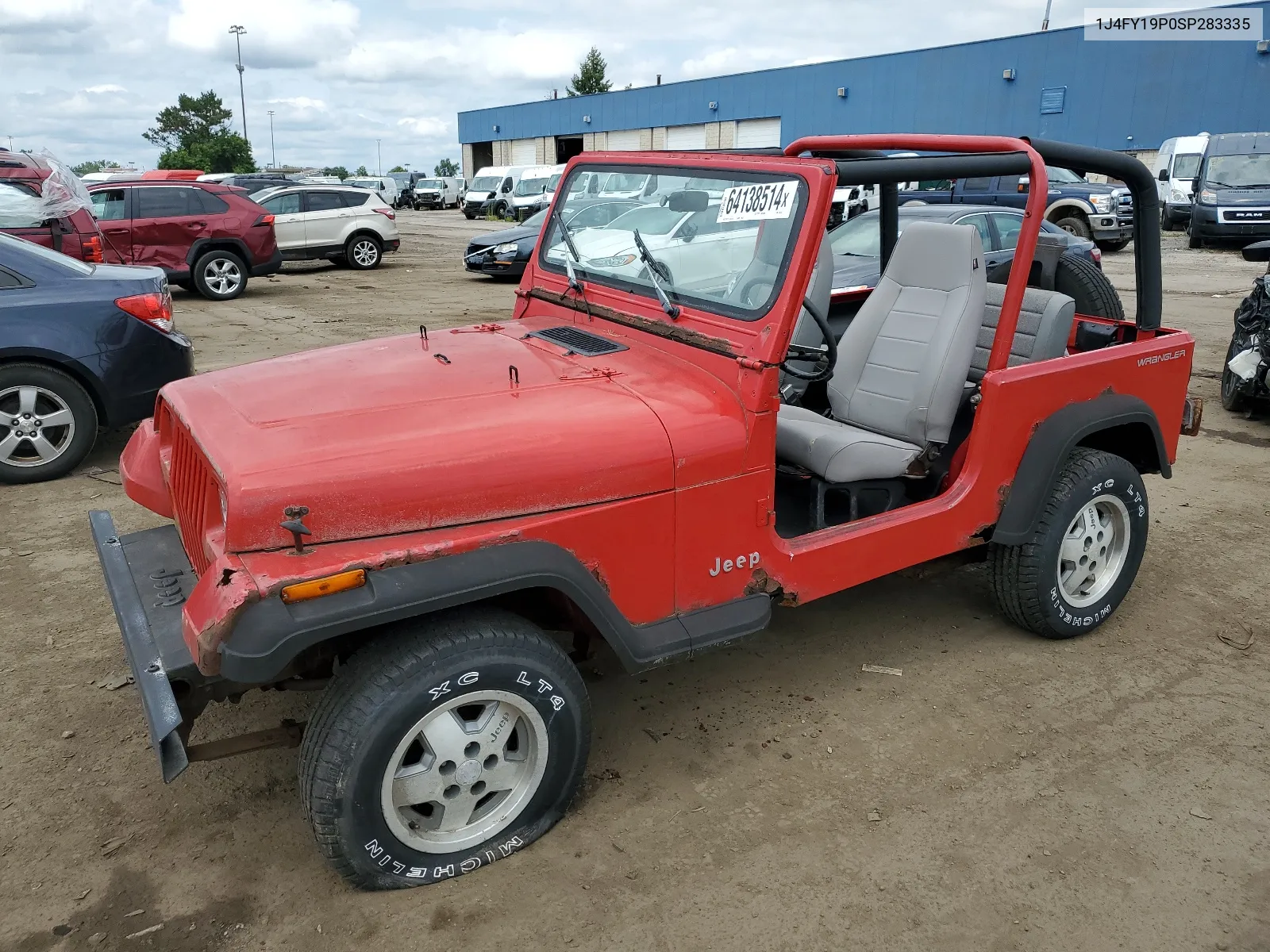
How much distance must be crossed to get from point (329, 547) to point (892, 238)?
3.28 meters

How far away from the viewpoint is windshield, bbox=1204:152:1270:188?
18.2 m

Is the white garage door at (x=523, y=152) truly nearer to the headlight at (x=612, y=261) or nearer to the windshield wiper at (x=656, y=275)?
the headlight at (x=612, y=261)

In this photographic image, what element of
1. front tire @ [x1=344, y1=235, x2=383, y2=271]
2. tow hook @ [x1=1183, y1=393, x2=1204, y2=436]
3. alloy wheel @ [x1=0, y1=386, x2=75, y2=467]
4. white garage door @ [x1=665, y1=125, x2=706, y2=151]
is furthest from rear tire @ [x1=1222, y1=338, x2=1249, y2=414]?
white garage door @ [x1=665, y1=125, x2=706, y2=151]

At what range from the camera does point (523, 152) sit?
53.6 metres

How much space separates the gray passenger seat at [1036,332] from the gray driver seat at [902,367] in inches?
9.3

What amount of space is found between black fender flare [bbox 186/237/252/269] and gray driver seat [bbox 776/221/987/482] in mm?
12095

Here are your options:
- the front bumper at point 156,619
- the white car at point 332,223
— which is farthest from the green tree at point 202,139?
the front bumper at point 156,619

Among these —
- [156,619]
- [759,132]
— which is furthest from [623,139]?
[156,619]

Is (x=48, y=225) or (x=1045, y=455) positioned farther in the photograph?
(x=48, y=225)

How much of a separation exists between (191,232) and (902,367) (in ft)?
40.7

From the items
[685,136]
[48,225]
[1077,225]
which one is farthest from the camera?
[685,136]

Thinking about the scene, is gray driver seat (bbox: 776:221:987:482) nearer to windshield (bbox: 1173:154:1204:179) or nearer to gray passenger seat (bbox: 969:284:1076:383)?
gray passenger seat (bbox: 969:284:1076:383)

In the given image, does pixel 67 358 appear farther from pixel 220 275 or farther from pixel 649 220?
pixel 220 275

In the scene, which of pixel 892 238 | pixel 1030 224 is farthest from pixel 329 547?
pixel 892 238
